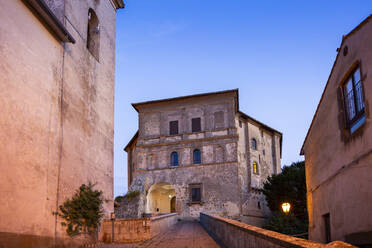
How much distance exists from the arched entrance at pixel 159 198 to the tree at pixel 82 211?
78.8ft

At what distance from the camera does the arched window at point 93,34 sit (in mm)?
17344

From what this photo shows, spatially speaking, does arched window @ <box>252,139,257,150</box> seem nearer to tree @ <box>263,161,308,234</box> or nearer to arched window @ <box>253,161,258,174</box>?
arched window @ <box>253,161,258,174</box>

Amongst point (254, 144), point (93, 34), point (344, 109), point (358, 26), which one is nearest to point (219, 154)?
point (254, 144)

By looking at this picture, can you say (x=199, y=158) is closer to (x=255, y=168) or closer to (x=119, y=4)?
(x=255, y=168)

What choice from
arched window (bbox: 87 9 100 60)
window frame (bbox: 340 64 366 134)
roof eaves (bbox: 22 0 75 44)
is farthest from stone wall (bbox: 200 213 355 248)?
arched window (bbox: 87 9 100 60)

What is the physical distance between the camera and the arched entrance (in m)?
39.2

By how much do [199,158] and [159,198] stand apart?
8.22 m

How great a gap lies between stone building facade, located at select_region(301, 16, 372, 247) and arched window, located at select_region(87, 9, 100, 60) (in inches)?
406

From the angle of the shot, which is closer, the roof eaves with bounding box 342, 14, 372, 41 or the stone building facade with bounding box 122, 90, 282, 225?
the roof eaves with bounding box 342, 14, 372, 41

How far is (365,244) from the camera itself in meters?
8.84

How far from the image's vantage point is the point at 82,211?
45.2 feet

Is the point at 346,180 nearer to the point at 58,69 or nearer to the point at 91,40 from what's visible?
the point at 58,69

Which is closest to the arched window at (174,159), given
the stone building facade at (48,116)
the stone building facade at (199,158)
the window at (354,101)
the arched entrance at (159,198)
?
the stone building facade at (199,158)

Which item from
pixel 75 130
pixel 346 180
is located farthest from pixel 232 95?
pixel 346 180
